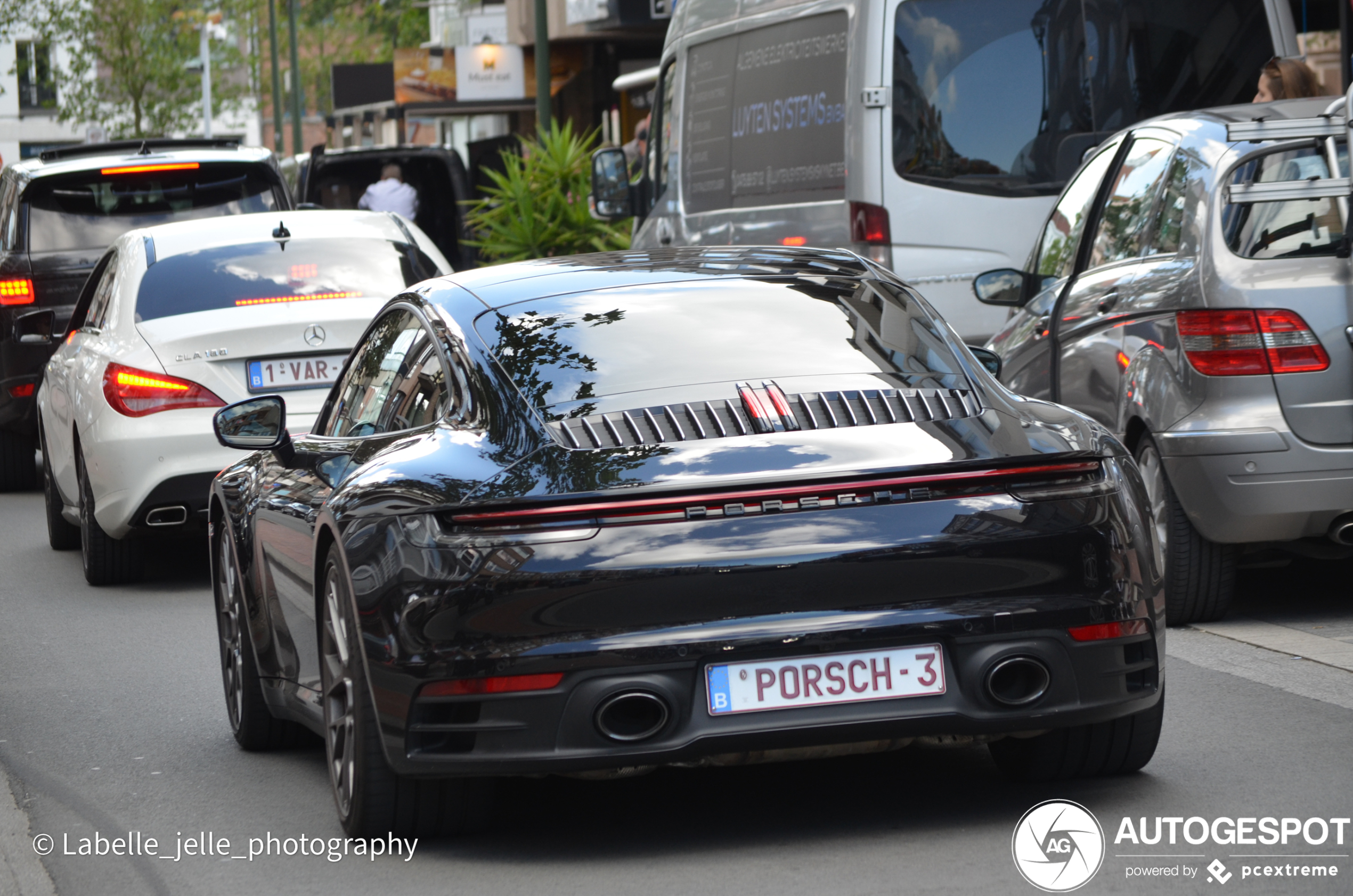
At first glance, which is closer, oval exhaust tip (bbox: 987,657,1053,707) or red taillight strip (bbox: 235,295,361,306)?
oval exhaust tip (bbox: 987,657,1053,707)

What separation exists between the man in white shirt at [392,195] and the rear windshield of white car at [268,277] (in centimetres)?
908

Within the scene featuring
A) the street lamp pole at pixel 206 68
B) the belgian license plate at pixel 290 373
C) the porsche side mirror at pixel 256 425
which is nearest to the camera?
the porsche side mirror at pixel 256 425

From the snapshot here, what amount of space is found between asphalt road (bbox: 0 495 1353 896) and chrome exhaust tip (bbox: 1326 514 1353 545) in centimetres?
38

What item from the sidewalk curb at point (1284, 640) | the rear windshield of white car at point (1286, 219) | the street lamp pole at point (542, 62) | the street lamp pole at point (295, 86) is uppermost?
the street lamp pole at point (295, 86)

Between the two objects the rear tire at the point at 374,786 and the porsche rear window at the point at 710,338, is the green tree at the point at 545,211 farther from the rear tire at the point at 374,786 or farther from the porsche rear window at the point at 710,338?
the rear tire at the point at 374,786

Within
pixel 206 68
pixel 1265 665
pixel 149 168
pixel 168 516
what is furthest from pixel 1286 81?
pixel 206 68

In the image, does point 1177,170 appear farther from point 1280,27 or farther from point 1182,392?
point 1280,27

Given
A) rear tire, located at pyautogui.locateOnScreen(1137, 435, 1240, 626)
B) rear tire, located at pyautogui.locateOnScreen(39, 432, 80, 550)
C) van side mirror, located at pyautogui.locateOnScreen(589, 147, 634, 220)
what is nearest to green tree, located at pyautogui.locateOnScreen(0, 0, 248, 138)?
van side mirror, located at pyautogui.locateOnScreen(589, 147, 634, 220)

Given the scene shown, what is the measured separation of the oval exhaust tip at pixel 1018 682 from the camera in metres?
4.78

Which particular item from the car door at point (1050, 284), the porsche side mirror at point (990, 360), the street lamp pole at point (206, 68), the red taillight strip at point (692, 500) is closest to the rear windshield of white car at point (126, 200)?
the car door at point (1050, 284)

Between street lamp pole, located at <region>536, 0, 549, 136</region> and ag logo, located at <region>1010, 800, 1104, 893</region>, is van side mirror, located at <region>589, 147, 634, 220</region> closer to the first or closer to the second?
street lamp pole, located at <region>536, 0, 549, 136</region>

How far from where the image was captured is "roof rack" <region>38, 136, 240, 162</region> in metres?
15.0

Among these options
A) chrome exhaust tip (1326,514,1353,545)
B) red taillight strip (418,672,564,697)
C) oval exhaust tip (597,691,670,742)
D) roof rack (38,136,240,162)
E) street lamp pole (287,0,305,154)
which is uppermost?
street lamp pole (287,0,305,154)

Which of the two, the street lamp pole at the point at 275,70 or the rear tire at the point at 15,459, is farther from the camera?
the street lamp pole at the point at 275,70
